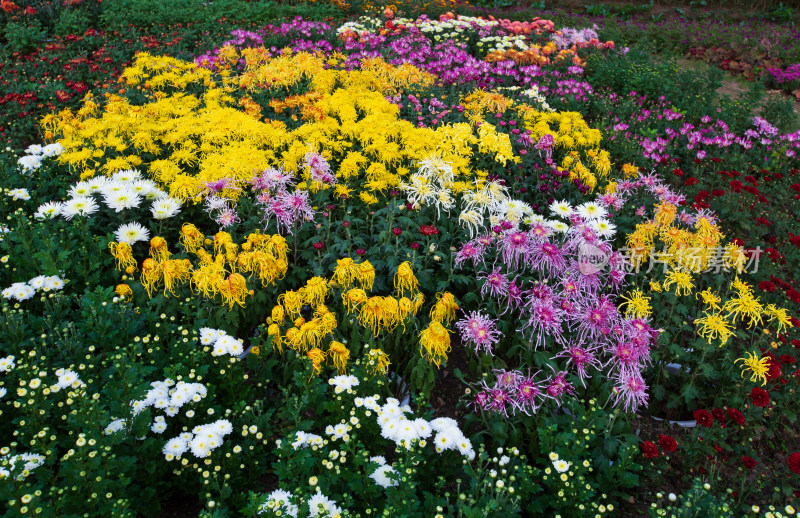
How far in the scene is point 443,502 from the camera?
8.59 feet

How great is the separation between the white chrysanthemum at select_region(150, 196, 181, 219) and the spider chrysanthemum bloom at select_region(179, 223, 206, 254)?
0.32 meters

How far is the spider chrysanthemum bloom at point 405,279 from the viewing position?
3.56m

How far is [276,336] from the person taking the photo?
3471mm

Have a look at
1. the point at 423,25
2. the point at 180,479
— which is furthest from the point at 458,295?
the point at 423,25

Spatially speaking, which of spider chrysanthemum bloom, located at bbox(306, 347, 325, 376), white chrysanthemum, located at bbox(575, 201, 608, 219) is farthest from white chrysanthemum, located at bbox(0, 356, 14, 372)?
white chrysanthemum, located at bbox(575, 201, 608, 219)

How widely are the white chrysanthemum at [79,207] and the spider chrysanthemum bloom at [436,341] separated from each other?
2.98 meters

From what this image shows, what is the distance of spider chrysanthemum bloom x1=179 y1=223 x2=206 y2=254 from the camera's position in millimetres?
3896

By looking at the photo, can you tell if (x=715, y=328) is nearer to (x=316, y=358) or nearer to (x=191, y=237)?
(x=316, y=358)

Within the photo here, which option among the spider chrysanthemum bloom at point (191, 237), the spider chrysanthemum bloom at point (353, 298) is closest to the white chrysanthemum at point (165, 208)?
the spider chrysanthemum bloom at point (191, 237)

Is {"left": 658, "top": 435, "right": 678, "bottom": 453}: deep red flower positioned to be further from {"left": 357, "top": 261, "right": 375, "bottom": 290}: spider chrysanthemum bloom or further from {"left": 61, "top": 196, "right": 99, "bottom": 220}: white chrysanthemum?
{"left": 61, "top": 196, "right": 99, "bottom": 220}: white chrysanthemum

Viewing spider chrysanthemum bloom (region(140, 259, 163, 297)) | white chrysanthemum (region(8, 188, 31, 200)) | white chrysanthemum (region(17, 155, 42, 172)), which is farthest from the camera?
white chrysanthemum (region(17, 155, 42, 172))

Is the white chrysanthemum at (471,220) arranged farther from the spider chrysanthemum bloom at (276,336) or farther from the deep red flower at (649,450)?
the deep red flower at (649,450)

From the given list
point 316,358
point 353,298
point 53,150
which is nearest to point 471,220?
point 353,298

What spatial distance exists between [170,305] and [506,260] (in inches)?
92.9
